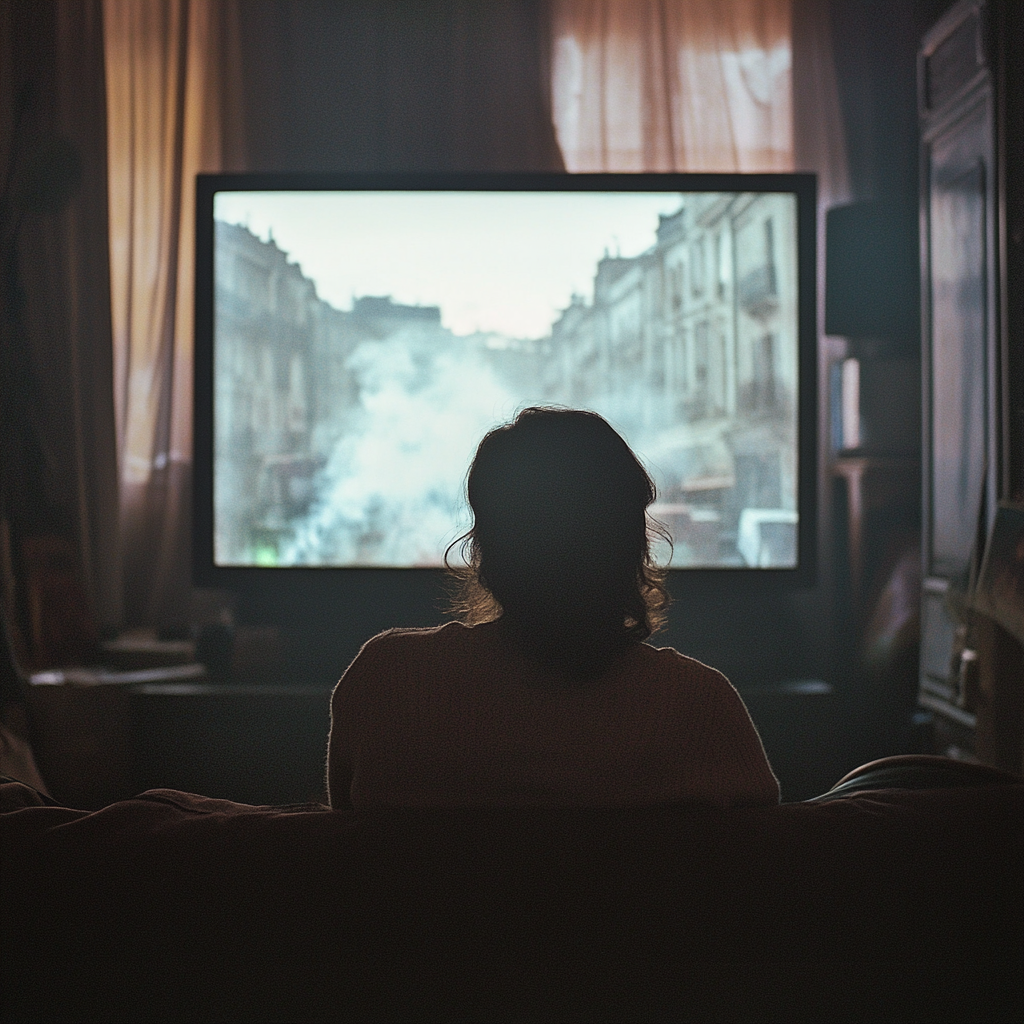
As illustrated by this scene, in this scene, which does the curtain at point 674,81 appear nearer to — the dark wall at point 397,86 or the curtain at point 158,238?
the dark wall at point 397,86

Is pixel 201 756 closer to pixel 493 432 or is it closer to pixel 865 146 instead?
pixel 493 432

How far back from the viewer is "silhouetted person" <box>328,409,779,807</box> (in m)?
0.88

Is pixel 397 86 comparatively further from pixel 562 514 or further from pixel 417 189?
pixel 562 514

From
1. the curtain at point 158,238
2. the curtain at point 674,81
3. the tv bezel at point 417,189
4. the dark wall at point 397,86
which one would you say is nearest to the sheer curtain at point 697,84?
the curtain at point 674,81

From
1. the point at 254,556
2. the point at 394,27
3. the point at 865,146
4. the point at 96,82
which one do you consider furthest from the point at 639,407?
the point at 96,82

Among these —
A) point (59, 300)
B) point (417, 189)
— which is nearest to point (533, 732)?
point (417, 189)

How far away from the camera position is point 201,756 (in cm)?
234

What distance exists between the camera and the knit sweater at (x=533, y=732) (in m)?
0.87

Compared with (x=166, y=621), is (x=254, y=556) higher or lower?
higher

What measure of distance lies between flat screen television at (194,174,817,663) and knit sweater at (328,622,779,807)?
1710 millimetres

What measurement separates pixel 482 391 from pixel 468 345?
0.13m

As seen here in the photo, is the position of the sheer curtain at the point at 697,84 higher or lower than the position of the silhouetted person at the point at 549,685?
higher

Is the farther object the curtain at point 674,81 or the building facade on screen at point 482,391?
the curtain at point 674,81

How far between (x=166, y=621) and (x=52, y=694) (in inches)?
29.3
